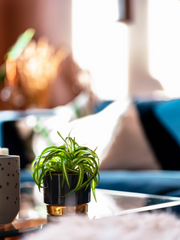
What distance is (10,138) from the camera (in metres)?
2.31

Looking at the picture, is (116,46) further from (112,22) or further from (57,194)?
(57,194)

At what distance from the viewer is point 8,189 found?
0.68m

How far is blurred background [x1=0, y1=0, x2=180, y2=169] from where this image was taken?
8.51 feet

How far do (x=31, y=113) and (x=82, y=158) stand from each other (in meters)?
1.84

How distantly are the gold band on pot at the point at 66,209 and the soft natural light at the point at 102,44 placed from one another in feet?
7.13

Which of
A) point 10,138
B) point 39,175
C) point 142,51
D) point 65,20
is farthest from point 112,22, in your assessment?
point 39,175

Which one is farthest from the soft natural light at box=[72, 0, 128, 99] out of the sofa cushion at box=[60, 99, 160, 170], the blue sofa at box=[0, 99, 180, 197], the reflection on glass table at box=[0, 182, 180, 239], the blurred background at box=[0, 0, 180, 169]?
the reflection on glass table at box=[0, 182, 180, 239]

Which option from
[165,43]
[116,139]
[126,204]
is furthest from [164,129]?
[126,204]

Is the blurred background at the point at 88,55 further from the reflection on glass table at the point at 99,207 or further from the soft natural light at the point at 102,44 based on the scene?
the reflection on glass table at the point at 99,207

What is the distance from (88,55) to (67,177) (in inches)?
99.4

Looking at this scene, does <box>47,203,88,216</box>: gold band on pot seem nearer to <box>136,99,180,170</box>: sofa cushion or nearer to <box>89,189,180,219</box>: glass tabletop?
<box>89,189,180,219</box>: glass tabletop

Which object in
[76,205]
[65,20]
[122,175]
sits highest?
[65,20]

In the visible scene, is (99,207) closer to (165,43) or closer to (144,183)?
(144,183)

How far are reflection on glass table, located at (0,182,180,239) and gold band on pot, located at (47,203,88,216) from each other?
1 centimetres
